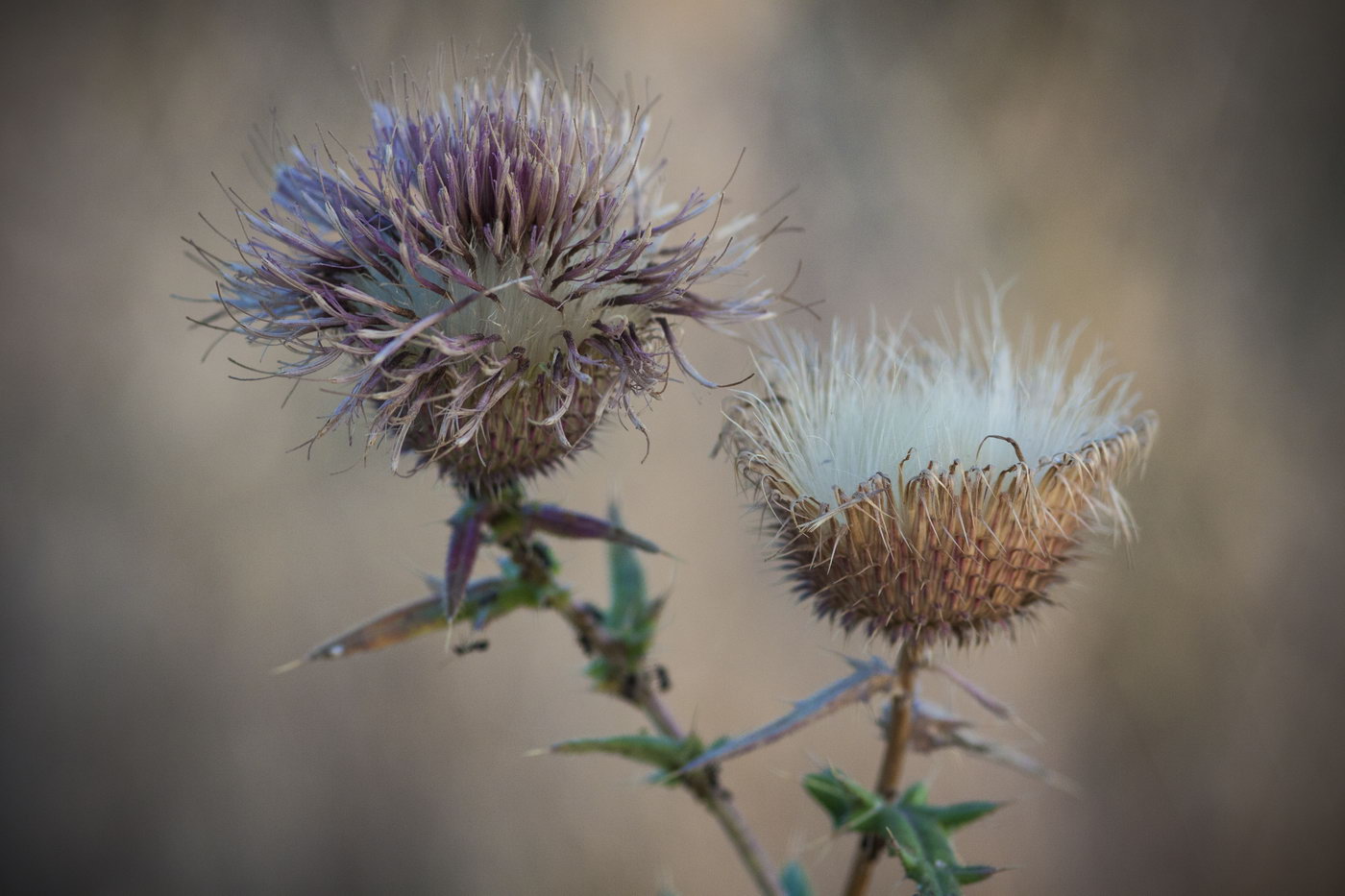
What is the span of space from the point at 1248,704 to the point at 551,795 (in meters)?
1.96

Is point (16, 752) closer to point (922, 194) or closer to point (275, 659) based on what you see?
point (275, 659)

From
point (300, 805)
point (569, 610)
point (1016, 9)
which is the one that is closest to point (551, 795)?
point (300, 805)

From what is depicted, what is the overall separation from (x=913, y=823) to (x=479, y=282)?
0.71 metres

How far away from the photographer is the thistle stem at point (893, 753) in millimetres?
1019

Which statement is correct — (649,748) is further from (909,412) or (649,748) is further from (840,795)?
(909,412)

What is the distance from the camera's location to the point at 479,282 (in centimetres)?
93

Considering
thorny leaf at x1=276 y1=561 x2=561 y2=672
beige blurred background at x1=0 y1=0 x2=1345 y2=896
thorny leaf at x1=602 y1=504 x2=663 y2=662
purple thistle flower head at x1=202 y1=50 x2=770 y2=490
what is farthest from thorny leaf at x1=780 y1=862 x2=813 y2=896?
beige blurred background at x1=0 y1=0 x2=1345 y2=896

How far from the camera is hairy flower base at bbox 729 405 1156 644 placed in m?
0.89

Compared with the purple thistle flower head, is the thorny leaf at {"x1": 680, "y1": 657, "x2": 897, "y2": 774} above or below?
below

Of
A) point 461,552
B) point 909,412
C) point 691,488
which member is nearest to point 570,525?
point 461,552

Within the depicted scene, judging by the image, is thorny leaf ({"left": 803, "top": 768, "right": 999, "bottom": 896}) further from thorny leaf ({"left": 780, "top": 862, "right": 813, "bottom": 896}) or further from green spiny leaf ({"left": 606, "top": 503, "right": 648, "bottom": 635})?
green spiny leaf ({"left": 606, "top": 503, "right": 648, "bottom": 635})

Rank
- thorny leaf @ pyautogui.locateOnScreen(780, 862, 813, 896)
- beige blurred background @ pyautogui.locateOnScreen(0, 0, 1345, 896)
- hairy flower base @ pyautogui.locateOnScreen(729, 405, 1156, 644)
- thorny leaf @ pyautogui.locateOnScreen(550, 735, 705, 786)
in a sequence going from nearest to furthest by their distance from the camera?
hairy flower base @ pyautogui.locateOnScreen(729, 405, 1156, 644) < thorny leaf @ pyautogui.locateOnScreen(550, 735, 705, 786) < thorny leaf @ pyautogui.locateOnScreen(780, 862, 813, 896) < beige blurred background @ pyautogui.locateOnScreen(0, 0, 1345, 896)

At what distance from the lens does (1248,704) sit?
2.67 metres

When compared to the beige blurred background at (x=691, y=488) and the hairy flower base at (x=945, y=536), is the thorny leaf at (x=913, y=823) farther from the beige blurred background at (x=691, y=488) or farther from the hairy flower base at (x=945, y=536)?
the beige blurred background at (x=691, y=488)
